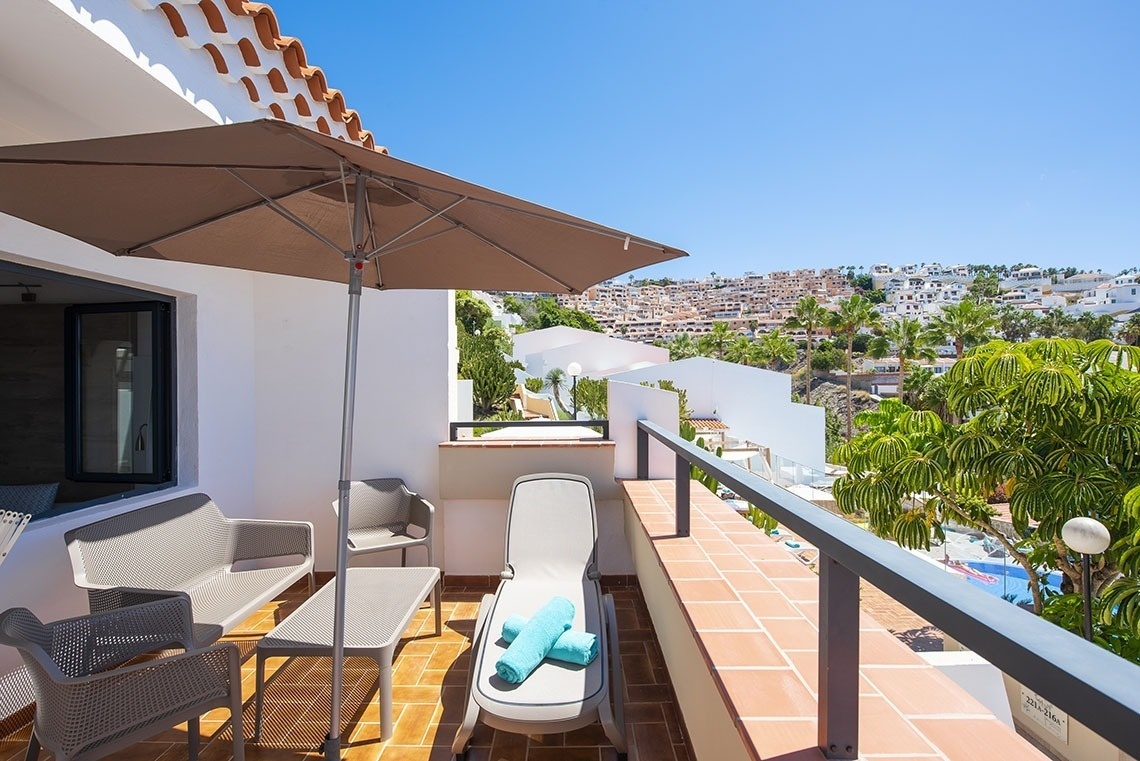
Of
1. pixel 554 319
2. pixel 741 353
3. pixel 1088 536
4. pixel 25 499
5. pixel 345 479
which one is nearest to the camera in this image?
pixel 345 479

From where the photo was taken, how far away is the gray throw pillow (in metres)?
3.05

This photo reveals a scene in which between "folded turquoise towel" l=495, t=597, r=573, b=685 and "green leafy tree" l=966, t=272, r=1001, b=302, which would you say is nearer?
"folded turquoise towel" l=495, t=597, r=573, b=685

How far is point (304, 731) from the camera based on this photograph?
271 centimetres

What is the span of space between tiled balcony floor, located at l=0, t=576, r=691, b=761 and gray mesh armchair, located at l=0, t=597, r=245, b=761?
1.52ft

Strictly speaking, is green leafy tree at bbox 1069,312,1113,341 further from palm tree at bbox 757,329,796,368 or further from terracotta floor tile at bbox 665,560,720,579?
terracotta floor tile at bbox 665,560,720,579

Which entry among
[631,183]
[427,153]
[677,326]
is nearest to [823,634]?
[427,153]

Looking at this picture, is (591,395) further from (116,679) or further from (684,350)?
(684,350)

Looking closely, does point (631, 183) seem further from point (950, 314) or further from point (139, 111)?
point (139, 111)

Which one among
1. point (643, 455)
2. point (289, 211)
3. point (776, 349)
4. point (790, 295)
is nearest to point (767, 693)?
point (289, 211)

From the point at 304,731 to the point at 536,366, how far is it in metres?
28.5

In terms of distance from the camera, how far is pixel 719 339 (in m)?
54.6

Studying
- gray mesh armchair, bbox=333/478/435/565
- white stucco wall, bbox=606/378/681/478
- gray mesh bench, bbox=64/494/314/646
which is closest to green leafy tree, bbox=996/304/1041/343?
white stucco wall, bbox=606/378/681/478

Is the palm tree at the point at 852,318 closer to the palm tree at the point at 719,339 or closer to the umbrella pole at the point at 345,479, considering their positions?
the palm tree at the point at 719,339

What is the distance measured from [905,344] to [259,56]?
43233mm
